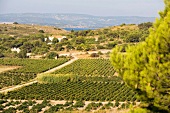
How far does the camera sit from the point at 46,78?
170ft

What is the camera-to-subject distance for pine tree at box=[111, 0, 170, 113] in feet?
34.5

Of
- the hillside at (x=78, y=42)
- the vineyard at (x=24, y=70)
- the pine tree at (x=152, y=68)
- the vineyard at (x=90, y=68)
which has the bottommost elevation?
the vineyard at (x=24, y=70)

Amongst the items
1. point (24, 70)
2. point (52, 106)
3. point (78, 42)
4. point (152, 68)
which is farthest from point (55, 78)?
point (78, 42)

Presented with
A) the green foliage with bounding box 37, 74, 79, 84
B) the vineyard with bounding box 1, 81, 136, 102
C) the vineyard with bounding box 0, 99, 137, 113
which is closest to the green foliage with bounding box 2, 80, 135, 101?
the vineyard with bounding box 1, 81, 136, 102

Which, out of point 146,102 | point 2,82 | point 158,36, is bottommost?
point 2,82

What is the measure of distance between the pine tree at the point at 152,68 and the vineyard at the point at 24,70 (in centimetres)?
3944

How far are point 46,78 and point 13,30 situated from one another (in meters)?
92.3

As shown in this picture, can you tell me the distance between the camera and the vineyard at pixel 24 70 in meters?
52.3

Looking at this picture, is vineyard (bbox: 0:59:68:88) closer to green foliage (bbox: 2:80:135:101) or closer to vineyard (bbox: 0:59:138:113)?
vineyard (bbox: 0:59:138:113)

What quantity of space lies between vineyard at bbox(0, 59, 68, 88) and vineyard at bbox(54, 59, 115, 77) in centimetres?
471

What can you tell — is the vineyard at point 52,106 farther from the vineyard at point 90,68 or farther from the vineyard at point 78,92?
the vineyard at point 90,68

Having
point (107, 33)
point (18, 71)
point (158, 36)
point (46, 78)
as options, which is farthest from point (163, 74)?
point (107, 33)

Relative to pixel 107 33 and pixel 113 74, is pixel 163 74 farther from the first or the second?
pixel 107 33

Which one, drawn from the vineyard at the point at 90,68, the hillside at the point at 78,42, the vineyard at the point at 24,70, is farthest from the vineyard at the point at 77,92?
the hillside at the point at 78,42
